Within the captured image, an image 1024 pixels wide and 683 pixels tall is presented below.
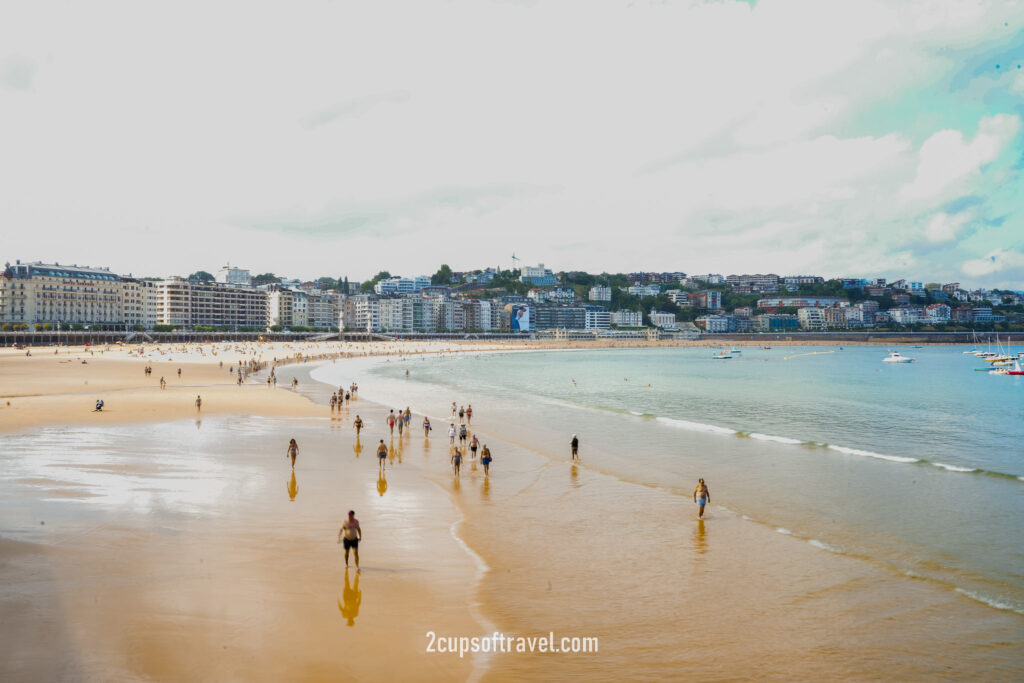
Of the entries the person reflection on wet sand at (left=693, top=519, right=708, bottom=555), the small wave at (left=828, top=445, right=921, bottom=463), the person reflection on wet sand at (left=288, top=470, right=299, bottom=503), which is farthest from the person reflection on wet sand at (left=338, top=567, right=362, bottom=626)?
the small wave at (left=828, top=445, right=921, bottom=463)

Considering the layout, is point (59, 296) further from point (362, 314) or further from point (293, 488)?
point (293, 488)

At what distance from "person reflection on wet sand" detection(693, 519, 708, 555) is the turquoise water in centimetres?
120

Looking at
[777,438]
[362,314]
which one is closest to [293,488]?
[777,438]

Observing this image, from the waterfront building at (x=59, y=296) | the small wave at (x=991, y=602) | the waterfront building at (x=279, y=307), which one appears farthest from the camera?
the waterfront building at (x=279, y=307)

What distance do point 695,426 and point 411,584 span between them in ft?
71.8

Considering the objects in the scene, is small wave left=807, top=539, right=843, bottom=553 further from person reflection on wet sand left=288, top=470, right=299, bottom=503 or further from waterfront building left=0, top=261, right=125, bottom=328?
waterfront building left=0, top=261, right=125, bottom=328

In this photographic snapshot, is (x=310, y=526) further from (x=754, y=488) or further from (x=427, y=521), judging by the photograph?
(x=754, y=488)

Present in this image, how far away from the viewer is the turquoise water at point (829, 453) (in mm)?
12617

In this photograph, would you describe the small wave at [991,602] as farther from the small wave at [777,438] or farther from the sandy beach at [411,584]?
the small wave at [777,438]

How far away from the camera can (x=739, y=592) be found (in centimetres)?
996

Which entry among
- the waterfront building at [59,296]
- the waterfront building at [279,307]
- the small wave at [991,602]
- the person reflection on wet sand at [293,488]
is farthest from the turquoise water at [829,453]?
the waterfront building at [279,307]

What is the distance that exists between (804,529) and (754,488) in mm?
3519

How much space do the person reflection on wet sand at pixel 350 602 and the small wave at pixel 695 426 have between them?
69.3 feet

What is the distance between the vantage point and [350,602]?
884cm
